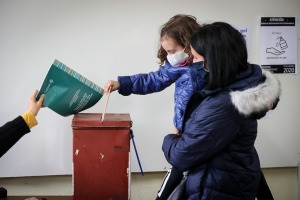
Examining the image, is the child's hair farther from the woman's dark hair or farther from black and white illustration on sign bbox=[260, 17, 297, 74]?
black and white illustration on sign bbox=[260, 17, 297, 74]

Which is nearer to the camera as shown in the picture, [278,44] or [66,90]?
[66,90]

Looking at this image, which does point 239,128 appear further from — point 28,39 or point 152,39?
point 28,39

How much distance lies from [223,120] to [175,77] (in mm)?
530

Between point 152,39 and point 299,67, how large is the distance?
3.53ft

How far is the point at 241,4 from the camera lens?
2.04 m

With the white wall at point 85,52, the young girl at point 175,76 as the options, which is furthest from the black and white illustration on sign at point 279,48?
the young girl at point 175,76

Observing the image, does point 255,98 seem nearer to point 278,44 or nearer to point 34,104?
point 34,104

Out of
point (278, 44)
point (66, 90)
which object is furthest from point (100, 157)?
point (278, 44)

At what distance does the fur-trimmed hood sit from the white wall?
95 centimetres

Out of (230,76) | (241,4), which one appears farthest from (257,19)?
(230,76)

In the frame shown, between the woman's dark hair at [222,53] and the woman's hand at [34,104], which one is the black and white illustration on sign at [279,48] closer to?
the woman's dark hair at [222,53]

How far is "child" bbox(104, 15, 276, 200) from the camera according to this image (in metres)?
1.26

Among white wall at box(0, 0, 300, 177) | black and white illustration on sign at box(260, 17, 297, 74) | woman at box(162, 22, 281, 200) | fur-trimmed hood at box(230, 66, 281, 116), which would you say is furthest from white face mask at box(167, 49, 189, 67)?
black and white illustration on sign at box(260, 17, 297, 74)

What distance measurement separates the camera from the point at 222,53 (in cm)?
102
